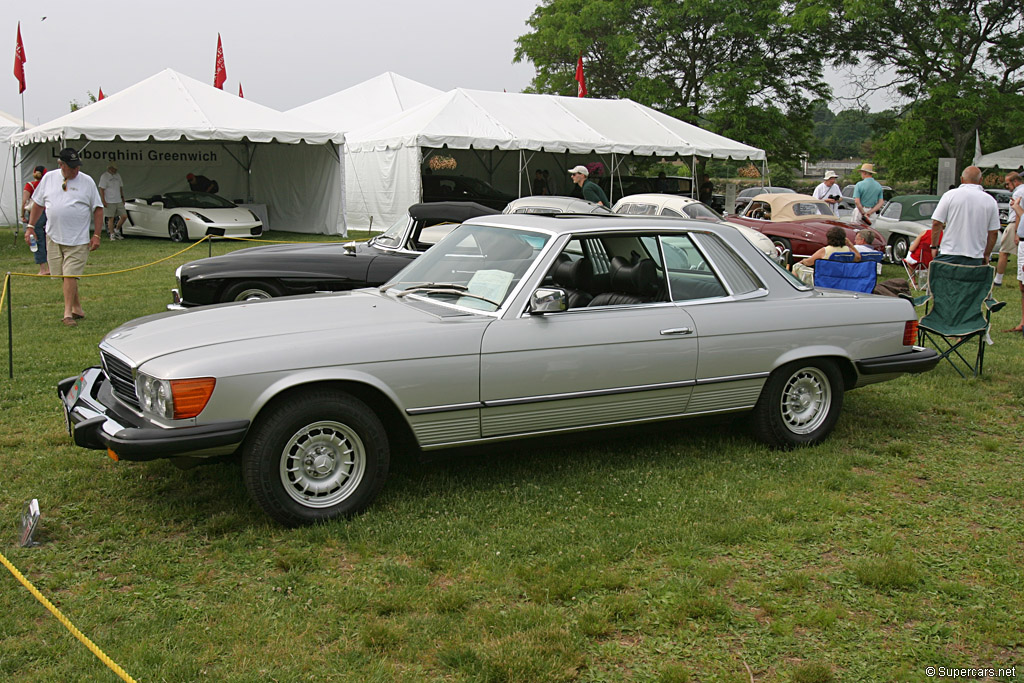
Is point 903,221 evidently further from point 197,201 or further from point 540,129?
point 197,201

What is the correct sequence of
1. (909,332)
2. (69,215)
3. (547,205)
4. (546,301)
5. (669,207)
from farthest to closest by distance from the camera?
(669,207)
(547,205)
(69,215)
(909,332)
(546,301)

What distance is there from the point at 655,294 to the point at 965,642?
2.49 m

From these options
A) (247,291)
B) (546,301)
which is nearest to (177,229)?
(247,291)

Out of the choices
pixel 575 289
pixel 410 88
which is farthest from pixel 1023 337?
pixel 410 88

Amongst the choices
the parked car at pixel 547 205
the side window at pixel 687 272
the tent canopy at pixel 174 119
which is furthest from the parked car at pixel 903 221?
the side window at pixel 687 272

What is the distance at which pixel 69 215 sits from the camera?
29.9 feet

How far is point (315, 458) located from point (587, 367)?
1496 mm

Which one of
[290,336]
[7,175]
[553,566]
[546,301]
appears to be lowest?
[553,566]

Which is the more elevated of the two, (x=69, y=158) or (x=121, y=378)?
(x=69, y=158)

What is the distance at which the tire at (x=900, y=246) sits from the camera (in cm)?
1812

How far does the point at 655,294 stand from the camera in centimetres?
519

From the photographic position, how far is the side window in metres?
5.24

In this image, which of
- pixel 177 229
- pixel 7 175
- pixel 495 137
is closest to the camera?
pixel 177 229

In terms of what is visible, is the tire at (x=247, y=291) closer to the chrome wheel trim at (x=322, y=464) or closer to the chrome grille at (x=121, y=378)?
the chrome grille at (x=121, y=378)
